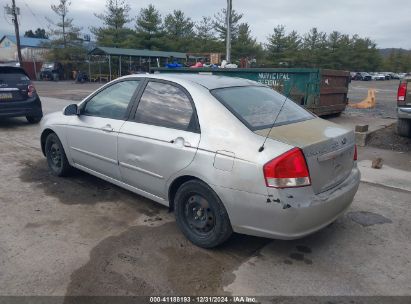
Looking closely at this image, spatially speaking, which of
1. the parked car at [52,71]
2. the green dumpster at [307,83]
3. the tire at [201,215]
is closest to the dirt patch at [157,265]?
the tire at [201,215]

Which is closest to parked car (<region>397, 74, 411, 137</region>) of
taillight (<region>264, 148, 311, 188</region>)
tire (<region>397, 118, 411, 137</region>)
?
tire (<region>397, 118, 411, 137</region>)

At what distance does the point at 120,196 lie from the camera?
462 cm

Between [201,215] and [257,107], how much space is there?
1171 mm

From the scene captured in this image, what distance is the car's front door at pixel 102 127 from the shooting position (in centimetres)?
410

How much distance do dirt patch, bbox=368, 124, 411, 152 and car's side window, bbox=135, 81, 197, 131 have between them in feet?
18.5

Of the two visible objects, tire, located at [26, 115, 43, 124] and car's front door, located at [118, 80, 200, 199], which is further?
tire, located at [26, 115, 43, 124]

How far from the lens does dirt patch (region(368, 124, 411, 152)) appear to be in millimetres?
7566

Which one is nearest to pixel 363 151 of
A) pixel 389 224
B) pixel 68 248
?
pixel 389 224

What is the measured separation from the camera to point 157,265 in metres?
3.07

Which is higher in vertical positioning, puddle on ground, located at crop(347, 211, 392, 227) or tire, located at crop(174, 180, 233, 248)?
tire, located at crop(174, 180, 233, 248)

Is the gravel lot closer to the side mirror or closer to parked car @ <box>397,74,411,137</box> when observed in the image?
the side mirror

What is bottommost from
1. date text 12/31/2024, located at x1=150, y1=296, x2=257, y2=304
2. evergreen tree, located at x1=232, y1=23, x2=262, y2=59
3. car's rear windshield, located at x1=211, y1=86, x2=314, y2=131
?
date text 12/31/2024, located at x1=150, y1=296, x2=257, y2=304

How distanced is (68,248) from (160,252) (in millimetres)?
846

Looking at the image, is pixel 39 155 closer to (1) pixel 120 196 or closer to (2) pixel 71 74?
(1) pixel 120 196
